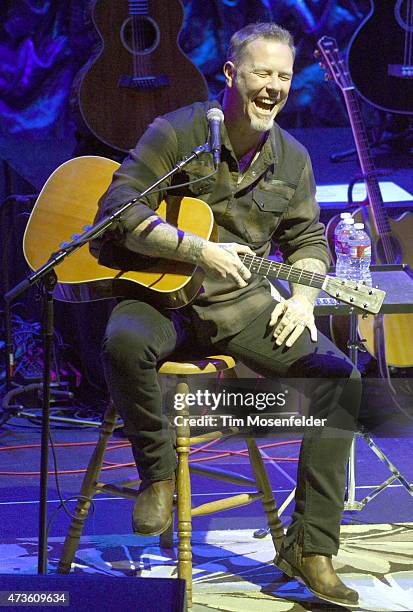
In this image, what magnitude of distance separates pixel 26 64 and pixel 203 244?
2.86 metres

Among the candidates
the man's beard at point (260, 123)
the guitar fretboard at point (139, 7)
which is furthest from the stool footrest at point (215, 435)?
the guitar fretboard at point (139, 7)

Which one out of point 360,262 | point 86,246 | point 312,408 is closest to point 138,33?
point 360,262

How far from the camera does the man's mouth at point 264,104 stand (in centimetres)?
371

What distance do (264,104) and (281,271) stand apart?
23.9 inches

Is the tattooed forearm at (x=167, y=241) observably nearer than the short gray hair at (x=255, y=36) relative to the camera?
Yes

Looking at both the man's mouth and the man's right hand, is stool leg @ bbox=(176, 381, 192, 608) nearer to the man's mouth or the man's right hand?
the man's right hand

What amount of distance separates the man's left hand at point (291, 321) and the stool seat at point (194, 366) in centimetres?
21

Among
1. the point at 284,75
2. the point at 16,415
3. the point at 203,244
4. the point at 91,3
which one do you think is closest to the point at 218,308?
the point at 203,244

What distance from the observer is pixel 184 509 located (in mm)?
3441

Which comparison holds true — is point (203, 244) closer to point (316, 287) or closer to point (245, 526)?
point (316, 287)

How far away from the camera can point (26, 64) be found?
592 cm

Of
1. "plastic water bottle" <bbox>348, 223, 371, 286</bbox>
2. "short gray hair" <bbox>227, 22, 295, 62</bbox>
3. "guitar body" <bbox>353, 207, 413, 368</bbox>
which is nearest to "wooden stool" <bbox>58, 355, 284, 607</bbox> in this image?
"plastic water bottle" <bbox>348, 223, 371, 286</bbox>

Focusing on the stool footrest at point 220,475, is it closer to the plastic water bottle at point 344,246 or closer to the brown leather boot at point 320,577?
the brown leather boot at point 320,577

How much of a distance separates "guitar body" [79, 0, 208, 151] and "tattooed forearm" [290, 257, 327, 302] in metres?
2.07
